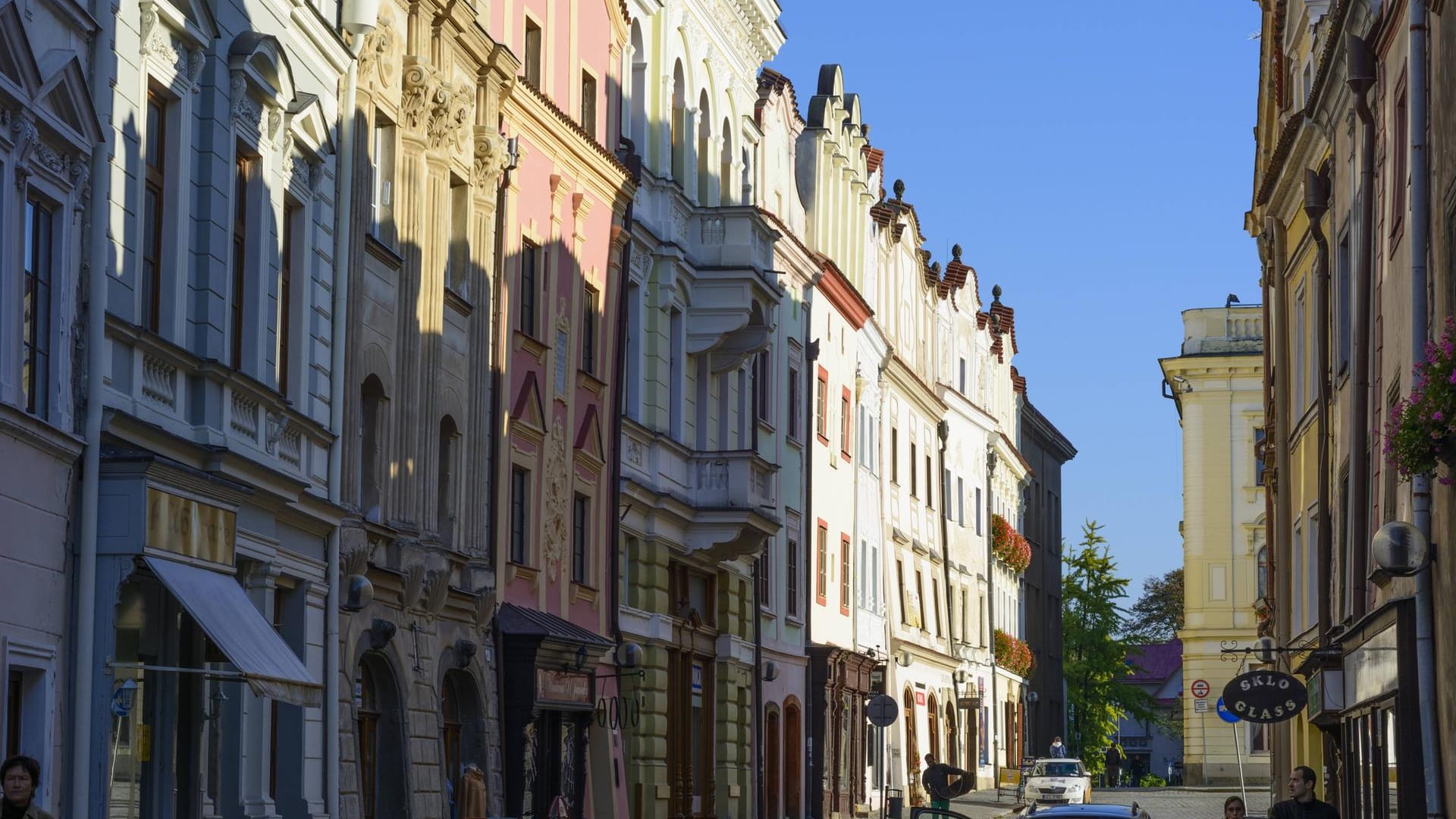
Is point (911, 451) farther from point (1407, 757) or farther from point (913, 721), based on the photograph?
point (1407, 757)

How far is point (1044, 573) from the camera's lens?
8931 centimetres

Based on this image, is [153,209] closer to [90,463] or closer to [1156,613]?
[90,463]

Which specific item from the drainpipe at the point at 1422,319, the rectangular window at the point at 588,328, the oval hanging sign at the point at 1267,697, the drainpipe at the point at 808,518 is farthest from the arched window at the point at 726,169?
the drainpipe at the point at 1422,319

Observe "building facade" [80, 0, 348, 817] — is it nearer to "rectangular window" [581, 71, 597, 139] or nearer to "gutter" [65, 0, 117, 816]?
"gutter" [65, 0, 117, 816]

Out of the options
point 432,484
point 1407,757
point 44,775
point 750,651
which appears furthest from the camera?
point 750,651

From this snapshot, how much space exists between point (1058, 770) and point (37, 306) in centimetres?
4498

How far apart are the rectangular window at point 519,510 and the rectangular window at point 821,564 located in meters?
18.4

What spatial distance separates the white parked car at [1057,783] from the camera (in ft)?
184

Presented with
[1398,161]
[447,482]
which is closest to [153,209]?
[447,482]

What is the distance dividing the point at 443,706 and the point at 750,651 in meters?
15.9

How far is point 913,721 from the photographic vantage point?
6069 cm

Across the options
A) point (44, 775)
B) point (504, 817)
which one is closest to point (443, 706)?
point (504, 817)

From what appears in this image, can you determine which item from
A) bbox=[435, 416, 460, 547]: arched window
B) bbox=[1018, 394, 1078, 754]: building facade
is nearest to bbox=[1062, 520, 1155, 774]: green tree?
bbox=[1018, 394, 1078, 754]: building facade

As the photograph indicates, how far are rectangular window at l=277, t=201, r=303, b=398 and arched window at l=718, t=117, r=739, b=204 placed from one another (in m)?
20.1
